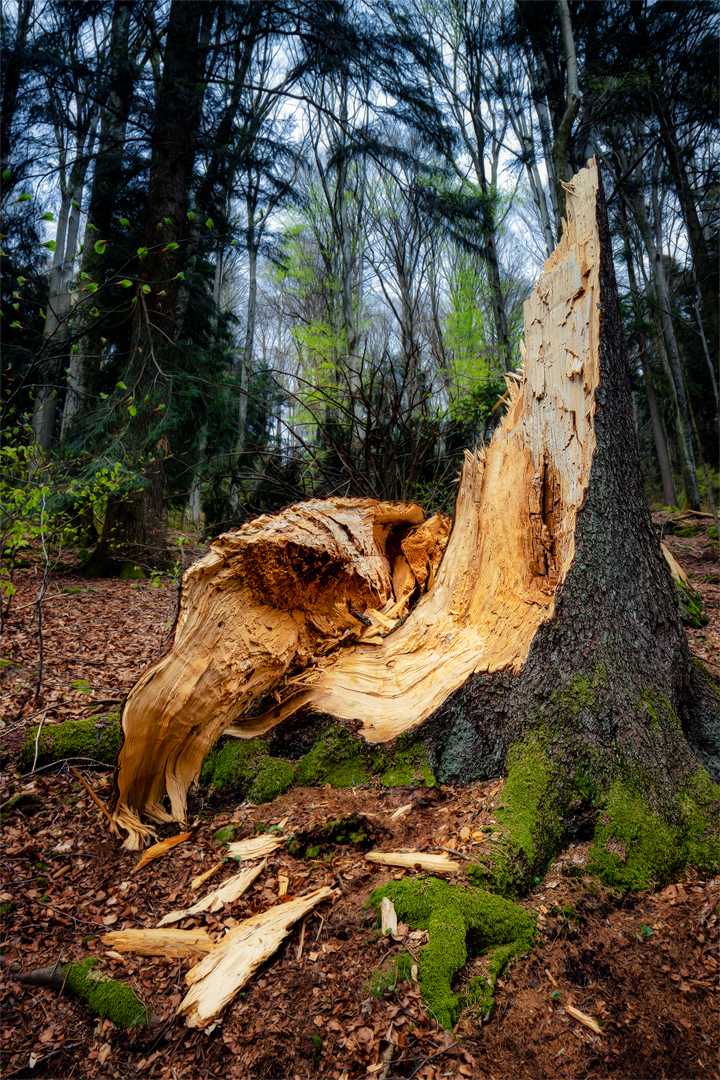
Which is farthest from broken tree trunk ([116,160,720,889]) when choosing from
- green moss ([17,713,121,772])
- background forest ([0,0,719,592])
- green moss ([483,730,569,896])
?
background forest ([0,0,719,592])

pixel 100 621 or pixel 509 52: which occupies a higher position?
pixel 509 52

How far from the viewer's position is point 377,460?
6.12 m

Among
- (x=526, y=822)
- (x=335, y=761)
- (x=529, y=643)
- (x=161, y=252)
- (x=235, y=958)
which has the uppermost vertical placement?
(x=161, y=252)

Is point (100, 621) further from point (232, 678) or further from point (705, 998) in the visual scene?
point (705, 998)

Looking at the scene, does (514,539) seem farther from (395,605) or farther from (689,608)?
(689,608)

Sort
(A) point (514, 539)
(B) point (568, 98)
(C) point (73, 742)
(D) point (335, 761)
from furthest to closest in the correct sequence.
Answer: (B) point (568, 98) → (C) point (73, 742) → (A) point (514, 539) → (D) point (335, 761)

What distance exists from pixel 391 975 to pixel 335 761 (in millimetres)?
986

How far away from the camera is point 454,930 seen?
1705 millimetres

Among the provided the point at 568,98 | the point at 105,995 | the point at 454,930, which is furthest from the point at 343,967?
the point at 568,98

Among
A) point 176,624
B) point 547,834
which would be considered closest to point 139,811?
point 176,624

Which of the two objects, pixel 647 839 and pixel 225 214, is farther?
pixel 225 214

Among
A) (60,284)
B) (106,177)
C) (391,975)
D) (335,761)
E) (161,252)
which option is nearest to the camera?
(391,975)

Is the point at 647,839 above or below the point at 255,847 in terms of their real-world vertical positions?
above

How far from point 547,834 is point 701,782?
761mm
